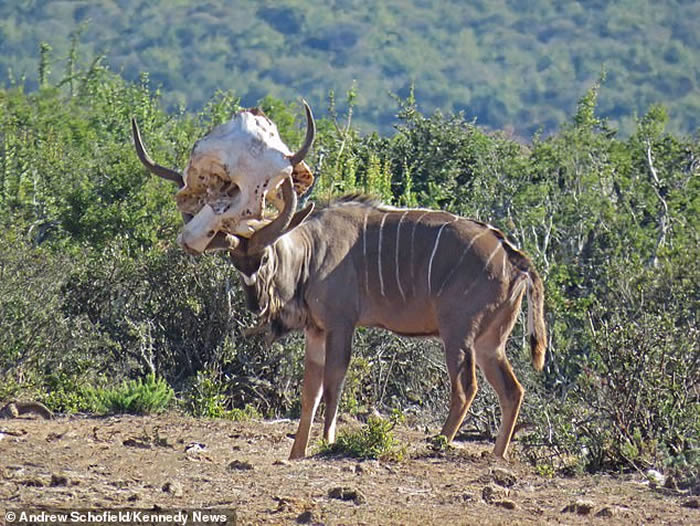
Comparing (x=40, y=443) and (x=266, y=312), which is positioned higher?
(x=266, y=312)

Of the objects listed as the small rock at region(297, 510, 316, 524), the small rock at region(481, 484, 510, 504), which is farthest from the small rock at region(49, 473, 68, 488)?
the small rock at region(481, 484, 510, 504)

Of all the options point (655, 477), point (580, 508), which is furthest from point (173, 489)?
point (655, 477)

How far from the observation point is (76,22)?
316 ft

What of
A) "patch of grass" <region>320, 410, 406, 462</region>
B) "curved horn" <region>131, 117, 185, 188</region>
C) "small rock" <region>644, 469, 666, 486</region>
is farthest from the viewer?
"curved horn" <region>131, 117, 185, 188</region>

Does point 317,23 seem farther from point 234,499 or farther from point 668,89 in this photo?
point 234,499

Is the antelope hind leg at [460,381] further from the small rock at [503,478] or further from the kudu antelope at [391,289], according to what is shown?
the small rock at [503,478]

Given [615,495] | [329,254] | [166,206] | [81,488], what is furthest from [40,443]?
[166,206]

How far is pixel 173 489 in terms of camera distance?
698cm

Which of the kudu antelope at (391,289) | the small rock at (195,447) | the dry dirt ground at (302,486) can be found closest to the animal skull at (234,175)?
the kudu antelope at (391,289)

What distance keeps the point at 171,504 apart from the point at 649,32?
95090 mm

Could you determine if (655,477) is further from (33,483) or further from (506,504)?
(33,483)

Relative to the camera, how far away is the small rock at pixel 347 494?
22.7ft

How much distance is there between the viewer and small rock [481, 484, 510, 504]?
7105mm

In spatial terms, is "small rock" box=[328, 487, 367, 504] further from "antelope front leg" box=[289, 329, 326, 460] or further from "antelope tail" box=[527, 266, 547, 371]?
"antelope tail" box=[527, 266, 547, 371]
